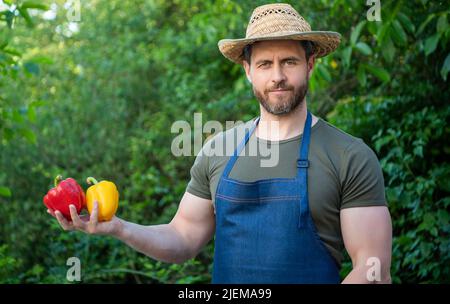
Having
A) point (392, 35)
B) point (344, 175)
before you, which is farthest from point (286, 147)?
point (392, 35)

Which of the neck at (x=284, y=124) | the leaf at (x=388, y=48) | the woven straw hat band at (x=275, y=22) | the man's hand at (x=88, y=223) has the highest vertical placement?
the leaf at (x=388, y=48)

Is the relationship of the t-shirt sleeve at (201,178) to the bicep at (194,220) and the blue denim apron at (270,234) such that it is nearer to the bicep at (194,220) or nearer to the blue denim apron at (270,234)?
the bicep at (194,220)

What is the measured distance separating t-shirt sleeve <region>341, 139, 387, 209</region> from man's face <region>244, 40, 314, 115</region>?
31 centimetres

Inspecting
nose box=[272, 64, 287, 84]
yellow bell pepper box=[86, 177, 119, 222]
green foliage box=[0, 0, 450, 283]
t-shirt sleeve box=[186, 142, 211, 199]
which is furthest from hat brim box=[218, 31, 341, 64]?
green foliage box=[0, 0, 450, 283]

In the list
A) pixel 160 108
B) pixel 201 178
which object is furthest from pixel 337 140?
pixel 160 108

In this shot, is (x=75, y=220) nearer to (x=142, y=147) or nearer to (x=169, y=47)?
(x=142, y=147)

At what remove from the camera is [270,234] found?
8.28ft

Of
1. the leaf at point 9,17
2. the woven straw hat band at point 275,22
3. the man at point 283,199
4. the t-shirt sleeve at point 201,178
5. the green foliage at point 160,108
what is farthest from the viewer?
the green foliage at point 160,108

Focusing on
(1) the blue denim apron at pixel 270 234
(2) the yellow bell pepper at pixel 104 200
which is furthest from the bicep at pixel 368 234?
(2) the yellow bell pepper at pixel 104 200

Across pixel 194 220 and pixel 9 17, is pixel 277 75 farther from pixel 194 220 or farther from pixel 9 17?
pixel 9 17

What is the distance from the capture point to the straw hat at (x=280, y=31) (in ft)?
8.56

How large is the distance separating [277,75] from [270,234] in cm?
61

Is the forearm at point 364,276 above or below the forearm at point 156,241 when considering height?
below

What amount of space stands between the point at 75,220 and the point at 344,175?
38.8 inches
